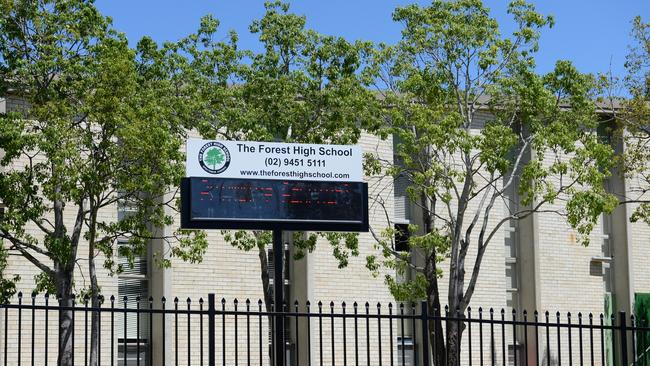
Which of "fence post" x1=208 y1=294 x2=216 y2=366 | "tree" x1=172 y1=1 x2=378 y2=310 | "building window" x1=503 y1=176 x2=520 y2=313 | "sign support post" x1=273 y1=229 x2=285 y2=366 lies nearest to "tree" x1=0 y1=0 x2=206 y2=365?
"tree" x1=172 y1=1 x2=378 y2=310

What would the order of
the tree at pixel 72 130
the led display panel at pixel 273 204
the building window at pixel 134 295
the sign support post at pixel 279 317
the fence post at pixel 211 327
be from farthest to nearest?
1. the building window at pixel 134 295
2. the tree at pixel 72 130
3. the led display panel at pixel 273 204
4. the sign support post at pixel 279 317
5. the fence post at pixel 211 327

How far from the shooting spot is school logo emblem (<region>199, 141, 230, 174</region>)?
15375mm

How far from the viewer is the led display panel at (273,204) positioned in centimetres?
1524

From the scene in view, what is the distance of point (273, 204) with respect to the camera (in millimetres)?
15531

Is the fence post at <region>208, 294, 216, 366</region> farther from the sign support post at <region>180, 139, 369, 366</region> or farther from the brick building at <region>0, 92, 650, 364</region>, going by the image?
the brick building at <region>0, 92, 650, 364</region>

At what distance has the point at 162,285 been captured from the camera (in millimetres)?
29812

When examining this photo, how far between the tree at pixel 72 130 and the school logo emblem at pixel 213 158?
7.33 meters

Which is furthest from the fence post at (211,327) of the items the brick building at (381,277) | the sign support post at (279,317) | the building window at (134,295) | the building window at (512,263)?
the building window at (512,263)

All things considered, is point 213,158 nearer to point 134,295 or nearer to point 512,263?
point 134,295

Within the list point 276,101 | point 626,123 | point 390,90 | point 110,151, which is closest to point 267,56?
point 276,101

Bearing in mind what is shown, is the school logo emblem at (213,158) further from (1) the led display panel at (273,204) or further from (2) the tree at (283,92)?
(2) the tree at (283,92)

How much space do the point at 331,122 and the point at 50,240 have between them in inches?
250

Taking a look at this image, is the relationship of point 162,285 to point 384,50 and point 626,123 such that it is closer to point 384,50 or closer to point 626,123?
point 384,50

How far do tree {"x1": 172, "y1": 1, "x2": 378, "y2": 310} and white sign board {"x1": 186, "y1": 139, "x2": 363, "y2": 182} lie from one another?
9852 mm
